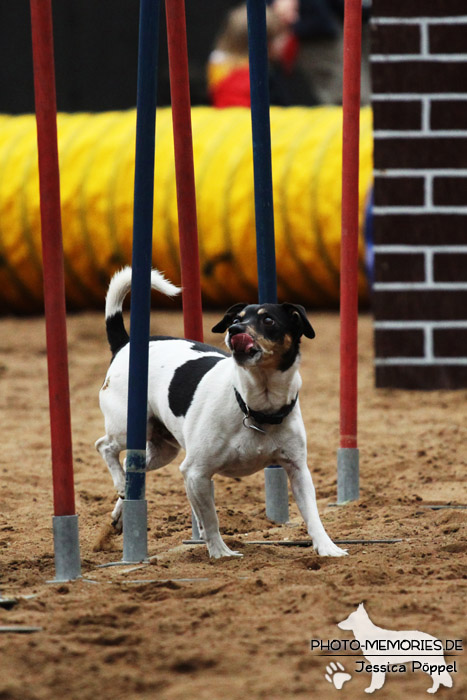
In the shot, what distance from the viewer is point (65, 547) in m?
3.43

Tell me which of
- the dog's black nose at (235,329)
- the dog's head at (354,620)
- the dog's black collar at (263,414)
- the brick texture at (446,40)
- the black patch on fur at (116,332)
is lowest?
the dog's head at (354,620)

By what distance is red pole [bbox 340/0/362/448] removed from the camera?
459 cm

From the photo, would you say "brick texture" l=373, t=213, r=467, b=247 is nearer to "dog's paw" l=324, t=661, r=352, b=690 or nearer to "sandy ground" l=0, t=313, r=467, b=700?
"sandy ground" l=0, t=313, r=467, b=700

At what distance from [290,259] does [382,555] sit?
6.52 meters

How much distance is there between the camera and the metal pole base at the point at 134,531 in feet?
12.2

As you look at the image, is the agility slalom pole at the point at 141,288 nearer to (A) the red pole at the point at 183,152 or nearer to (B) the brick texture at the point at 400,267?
(A) the red pole at the point at 183,152

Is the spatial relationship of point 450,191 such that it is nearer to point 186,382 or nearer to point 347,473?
point 347,473

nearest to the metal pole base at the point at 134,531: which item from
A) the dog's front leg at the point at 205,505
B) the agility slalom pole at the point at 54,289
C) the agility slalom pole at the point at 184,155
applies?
the dog's front leg at the point at 205,505

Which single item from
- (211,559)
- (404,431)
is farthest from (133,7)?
(211,559)

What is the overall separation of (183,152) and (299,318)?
0.83 metres

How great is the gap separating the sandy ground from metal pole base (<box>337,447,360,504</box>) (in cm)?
8

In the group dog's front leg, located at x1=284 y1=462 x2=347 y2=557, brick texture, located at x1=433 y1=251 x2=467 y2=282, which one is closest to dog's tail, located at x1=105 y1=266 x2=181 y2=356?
dog's front leg, located at x1=284 y1=462 x2=347 y2=557

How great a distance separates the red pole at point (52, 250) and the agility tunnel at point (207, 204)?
21.0ft

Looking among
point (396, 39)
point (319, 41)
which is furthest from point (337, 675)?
point (319, 41)
